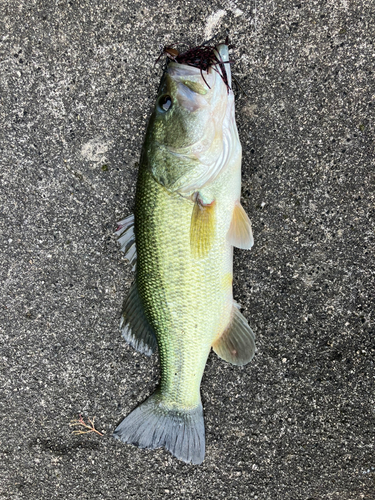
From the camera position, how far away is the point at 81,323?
2104mm

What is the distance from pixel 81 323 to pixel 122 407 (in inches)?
24.4

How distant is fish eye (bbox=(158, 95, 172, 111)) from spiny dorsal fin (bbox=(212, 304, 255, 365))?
109cm

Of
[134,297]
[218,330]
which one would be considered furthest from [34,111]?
[218,330]

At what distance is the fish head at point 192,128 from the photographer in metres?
1.47

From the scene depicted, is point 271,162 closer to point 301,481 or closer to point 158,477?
point 301,481

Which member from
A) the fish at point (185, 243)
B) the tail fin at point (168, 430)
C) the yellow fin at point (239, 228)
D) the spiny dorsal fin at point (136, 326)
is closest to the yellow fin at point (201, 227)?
the fish at point (185, 243)

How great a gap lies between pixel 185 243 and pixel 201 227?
4.5 inches

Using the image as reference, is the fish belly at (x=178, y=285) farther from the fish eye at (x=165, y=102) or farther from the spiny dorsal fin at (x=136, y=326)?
the fish eye at (x=165, y=102)

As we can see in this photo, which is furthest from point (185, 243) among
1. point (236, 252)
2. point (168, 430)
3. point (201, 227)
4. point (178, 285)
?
point (168, 430)

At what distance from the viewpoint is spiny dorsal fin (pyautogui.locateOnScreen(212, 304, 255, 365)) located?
179 cm

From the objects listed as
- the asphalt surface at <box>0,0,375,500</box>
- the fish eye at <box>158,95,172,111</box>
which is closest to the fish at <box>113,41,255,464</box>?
the fish eye at <box>158,95,172,111</box>

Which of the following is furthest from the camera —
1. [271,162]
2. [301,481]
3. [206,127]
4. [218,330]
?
[301,481]

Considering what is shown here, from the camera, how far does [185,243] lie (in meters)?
1.59

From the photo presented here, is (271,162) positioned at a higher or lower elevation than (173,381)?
higher
